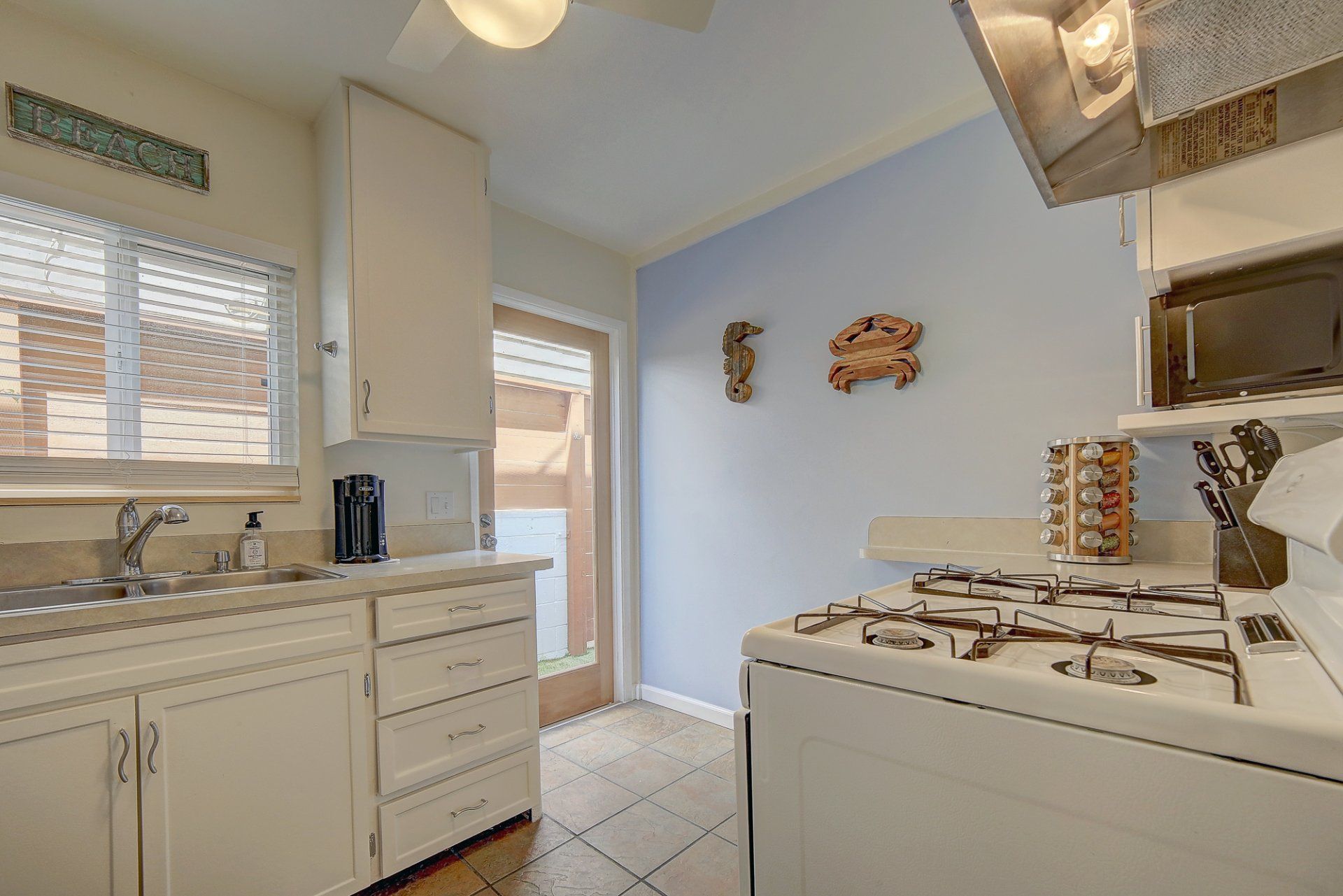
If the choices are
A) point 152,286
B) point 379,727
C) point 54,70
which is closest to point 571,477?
point 379,727

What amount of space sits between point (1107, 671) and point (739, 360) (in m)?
2.26

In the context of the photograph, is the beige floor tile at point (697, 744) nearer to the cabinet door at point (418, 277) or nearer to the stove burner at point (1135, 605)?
the cabinet door at point (418, 277)

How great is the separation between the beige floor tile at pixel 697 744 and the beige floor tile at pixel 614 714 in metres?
0.34

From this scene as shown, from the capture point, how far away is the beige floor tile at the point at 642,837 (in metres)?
1.84

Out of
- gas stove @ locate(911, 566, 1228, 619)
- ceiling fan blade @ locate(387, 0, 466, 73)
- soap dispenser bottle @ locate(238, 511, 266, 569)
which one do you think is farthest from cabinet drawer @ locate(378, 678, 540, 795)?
ceiling fan blade @ locate(387, 0, 466, 73)

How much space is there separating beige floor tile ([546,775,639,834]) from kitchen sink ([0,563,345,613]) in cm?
114

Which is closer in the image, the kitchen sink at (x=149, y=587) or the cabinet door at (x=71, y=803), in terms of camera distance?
the cabinet door at (x=71, y=803)

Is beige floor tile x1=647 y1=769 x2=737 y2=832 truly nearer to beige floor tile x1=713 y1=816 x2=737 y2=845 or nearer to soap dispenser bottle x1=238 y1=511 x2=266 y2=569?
beige floor tile x1=713 y1=816 x2=737 y2=845

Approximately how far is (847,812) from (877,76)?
2.17 metres

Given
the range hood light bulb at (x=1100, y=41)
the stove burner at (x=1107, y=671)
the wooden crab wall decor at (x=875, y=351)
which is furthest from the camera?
the wooden crab wall decor at (x=875, y=351)

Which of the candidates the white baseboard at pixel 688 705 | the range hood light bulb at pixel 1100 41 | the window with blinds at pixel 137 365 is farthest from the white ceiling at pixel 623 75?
the white baseboard at pixel 688 705

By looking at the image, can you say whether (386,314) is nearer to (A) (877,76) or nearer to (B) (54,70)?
(B) (54,70)

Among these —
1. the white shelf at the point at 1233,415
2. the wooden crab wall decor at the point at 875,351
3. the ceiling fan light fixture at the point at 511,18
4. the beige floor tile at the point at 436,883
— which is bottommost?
the beige floor tile at the point at 436,883

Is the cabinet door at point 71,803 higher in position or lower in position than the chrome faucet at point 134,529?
lower
